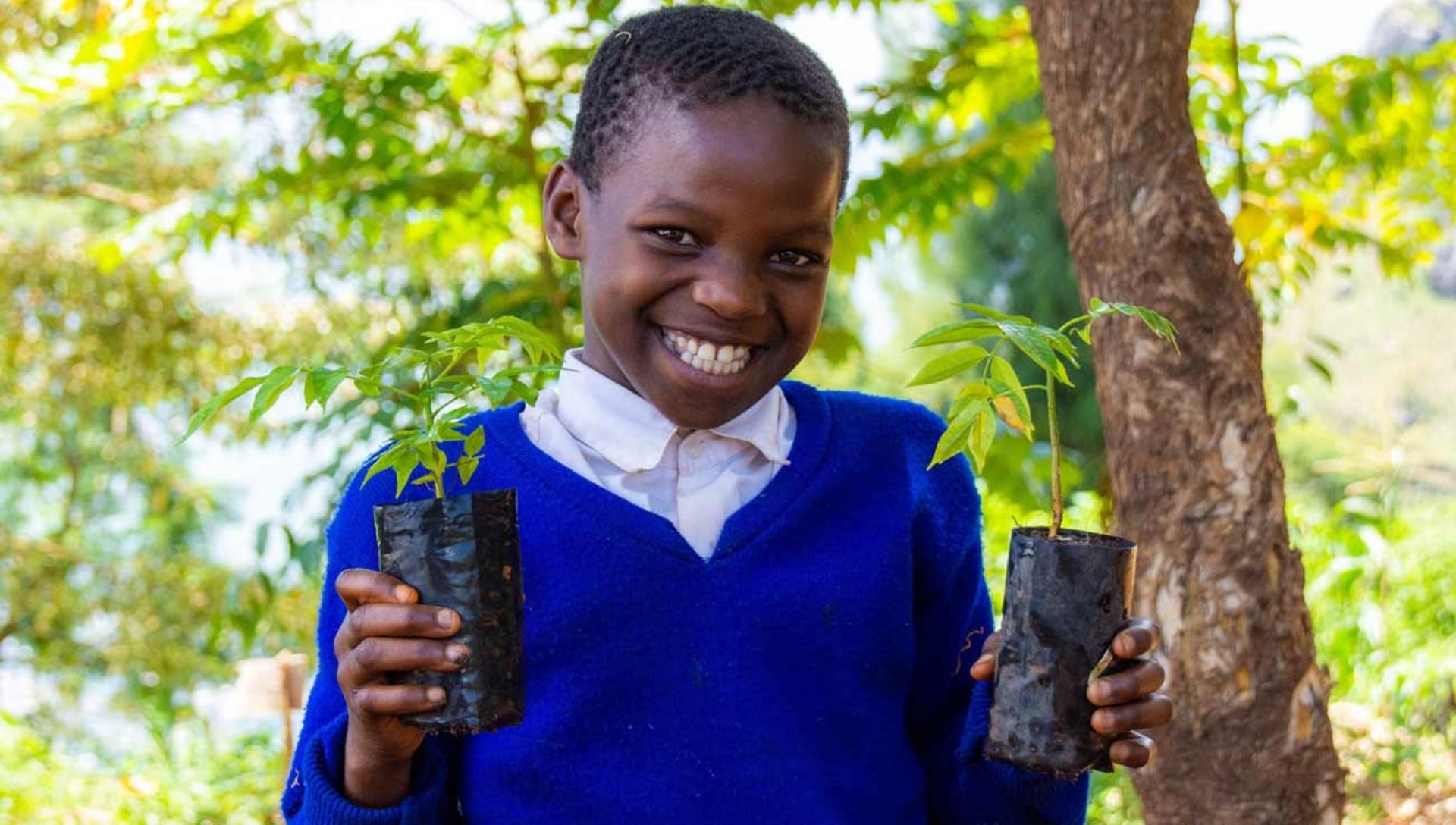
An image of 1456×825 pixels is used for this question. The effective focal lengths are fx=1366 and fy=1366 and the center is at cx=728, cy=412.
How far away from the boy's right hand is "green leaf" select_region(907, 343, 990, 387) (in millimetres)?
448

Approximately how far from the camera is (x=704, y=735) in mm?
1369

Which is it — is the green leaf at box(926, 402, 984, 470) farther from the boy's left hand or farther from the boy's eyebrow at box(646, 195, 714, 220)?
the boy's eyebrow at box(646, 195, 714, 220)

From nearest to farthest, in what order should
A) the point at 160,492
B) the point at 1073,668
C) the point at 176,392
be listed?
the point at 1073,668
the point at 176,392
the point at 160,492

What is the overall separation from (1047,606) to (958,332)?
264 mm

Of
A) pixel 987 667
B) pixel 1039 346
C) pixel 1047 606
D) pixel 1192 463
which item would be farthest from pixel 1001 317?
pixel 1192 463

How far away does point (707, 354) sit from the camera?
136 cm

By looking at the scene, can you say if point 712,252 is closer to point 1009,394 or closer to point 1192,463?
point 1009,394

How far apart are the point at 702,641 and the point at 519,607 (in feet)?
0.76

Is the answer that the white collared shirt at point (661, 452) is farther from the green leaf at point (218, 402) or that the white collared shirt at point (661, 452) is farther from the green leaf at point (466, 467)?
the green leaf at point (218, 402)

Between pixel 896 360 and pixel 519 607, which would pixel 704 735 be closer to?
pixel 519 607

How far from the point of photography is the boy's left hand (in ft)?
3.94

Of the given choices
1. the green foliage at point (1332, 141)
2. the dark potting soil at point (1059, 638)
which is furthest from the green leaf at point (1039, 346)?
the green foliage at point (1332, 141)

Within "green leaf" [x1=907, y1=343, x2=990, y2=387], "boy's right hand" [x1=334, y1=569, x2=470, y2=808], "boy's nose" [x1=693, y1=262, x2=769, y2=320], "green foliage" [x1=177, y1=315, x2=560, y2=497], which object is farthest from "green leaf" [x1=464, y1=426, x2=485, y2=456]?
"green leaf" [x1=907, y1=343, x2=990, y2=387]

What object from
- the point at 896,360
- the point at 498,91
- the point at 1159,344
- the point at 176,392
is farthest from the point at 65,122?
the point at 1159,344
